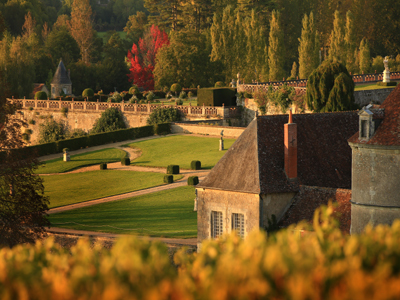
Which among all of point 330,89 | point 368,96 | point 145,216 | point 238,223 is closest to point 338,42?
point 368,96

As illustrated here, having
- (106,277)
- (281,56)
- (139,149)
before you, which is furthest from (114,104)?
(106,277)

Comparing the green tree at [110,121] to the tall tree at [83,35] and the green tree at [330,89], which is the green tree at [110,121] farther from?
the tall tree at [83,35]

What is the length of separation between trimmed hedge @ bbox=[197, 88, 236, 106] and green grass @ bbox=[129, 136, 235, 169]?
8.26 m

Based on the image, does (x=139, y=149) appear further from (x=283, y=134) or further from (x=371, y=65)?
(x=371, y=65)

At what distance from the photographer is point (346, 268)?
448 inches

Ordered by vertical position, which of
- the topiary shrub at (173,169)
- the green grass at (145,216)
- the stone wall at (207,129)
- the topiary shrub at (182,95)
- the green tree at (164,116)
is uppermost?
the topiary shrub at (182,95)

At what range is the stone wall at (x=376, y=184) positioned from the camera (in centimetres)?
2580

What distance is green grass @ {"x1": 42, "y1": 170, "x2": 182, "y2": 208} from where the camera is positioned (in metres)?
46.8

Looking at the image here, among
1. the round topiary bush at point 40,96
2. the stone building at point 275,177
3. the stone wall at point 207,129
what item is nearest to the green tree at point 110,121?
the stone wall at point 207,129

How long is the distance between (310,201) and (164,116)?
40.5 metres

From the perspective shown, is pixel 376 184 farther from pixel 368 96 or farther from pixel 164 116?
pixel 164 116

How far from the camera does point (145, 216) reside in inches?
1554

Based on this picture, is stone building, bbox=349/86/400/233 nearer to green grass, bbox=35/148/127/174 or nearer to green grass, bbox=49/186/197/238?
green grass, bbox=49/186/197/238

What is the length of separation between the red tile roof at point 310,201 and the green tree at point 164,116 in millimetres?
39246
